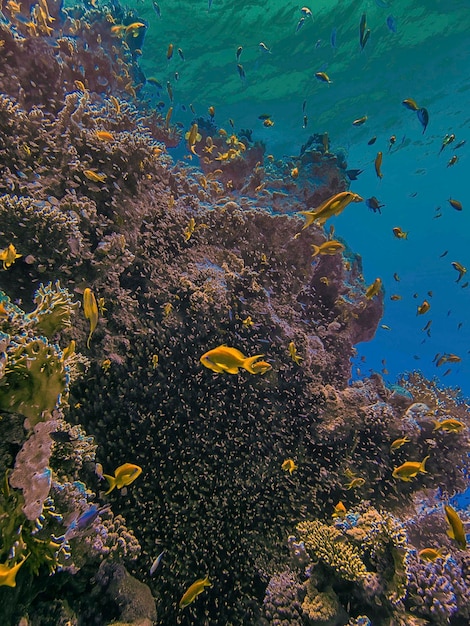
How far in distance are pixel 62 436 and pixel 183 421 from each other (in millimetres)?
1963

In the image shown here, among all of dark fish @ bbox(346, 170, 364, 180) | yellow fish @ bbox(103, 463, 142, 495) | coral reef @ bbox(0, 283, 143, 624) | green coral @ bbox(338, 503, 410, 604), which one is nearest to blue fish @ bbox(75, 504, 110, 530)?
coral reef @ bbox(0, 283, 143, 624)

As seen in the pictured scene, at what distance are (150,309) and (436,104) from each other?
33284mm

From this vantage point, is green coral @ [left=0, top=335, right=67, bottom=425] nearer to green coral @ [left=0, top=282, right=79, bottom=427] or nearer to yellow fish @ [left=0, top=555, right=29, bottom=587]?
green coral @ [left=0, top=282, right=79, bottom=427]

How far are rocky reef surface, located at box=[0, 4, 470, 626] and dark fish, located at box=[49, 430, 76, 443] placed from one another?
0.02 metres

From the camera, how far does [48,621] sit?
3.09 m

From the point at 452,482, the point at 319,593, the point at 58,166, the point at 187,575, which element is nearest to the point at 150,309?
the point at 58,166

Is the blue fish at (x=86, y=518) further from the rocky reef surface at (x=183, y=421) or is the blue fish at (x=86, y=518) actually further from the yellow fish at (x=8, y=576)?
the yellow fish at (x=8, y=576)

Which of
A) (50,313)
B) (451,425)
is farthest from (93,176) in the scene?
(451,425)

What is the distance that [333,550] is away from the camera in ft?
14.3

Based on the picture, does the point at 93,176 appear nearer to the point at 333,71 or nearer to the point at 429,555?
the point at 429,555

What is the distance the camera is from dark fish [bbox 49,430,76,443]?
118 inches

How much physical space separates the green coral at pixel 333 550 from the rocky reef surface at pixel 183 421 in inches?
0.9

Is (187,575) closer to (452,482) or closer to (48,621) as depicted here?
(48,621)

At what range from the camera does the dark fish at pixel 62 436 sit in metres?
2.99
